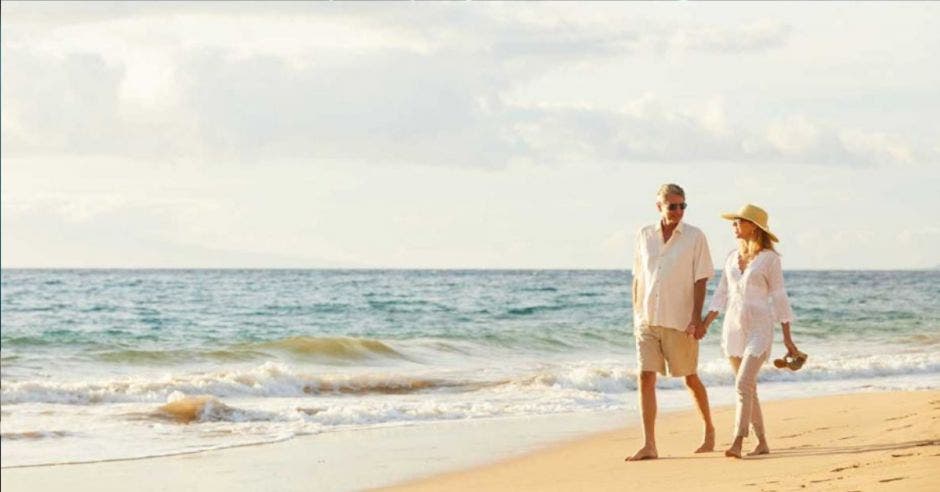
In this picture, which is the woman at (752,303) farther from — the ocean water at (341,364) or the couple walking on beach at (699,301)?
the ocean water at (341,364)

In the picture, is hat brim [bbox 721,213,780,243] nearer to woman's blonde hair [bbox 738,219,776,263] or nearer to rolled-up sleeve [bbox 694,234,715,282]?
woman's blonde hair [bbox 738,219,776,263]

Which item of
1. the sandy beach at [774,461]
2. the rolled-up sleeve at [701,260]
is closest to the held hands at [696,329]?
the rolled-up sleeve at [701,260]

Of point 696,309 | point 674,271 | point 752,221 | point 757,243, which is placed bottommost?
point 696,309

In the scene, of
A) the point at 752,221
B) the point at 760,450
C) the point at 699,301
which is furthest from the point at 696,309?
the point at 760,450

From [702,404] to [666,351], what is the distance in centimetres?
52

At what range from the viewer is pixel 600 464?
8273 millimetres

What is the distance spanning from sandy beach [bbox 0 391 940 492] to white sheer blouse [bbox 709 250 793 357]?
68 centimetres

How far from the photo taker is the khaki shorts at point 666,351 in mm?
7590

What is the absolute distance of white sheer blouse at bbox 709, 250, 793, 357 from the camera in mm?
7355

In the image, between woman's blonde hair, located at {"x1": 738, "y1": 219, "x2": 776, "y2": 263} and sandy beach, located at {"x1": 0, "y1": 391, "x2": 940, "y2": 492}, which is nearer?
sandy beach, located at {"x1": 0, "y1": 391, "x2": 940, "y2": 492}

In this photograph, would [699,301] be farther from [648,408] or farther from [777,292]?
[648,408]

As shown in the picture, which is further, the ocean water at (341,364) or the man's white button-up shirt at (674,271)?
the ocean water at (341,364)

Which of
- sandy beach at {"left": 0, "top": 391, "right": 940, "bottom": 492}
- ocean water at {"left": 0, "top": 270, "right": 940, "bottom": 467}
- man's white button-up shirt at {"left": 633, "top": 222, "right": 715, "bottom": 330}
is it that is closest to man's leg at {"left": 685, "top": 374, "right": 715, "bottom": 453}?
sandy beach at {"left": 0, "top": 391, "right": 940, "bottom": 492}

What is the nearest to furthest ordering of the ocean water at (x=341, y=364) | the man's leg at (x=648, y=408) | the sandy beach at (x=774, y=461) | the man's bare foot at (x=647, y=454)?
the sandy beach at (x=774, y=461) → the man's leg at (x=648, y=408) → the man's bare foot at (x=647, y=454) → the ocean water at (x=341, y=364)
